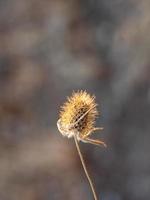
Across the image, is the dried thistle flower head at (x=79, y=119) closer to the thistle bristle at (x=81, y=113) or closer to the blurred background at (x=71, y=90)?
the thistle bristle at (x=81, y=113)

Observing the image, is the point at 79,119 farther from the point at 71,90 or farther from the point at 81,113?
the point at 71,90

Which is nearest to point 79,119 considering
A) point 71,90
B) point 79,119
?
point 79,119

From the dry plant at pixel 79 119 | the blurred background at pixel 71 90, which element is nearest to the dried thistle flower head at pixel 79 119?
the dry plant at pixel 79 119

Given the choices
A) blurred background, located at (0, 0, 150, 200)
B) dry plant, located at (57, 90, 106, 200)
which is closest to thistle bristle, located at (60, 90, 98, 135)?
dry plant, located at (57, 90, 106, 200)

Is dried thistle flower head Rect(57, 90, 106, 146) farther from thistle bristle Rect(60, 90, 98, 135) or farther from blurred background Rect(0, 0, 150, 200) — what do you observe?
blurred background Rect(0, 0, 150, 200)

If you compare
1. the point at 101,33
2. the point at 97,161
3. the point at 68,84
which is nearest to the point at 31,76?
the point at 68,84
